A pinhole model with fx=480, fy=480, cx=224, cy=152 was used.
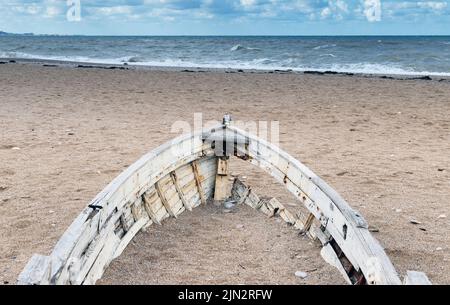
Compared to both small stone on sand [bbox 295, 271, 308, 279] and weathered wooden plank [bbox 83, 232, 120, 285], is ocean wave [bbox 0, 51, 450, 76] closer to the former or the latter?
small stone on sand [bbox 295, 271, 308, 279]

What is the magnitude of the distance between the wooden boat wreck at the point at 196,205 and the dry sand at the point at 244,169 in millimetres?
194

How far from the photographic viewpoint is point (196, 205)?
16.1ft

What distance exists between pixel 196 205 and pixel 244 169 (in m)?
1.85

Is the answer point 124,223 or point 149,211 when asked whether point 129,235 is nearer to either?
point 124,223

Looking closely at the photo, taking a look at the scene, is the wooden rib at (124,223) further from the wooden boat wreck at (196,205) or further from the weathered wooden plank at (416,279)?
the weathered wooden plank at (416,279)

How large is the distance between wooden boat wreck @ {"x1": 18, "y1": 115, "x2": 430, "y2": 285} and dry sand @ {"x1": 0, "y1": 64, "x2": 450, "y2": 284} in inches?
7.6

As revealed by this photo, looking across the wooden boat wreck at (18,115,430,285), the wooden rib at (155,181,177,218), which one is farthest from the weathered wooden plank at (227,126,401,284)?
the wooden rib at (155,181,177,218)

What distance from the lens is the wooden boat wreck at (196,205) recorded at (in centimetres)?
262

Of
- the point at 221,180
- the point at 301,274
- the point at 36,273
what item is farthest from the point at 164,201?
the point at 36,273

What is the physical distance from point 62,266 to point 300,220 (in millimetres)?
2506

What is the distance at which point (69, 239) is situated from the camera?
268 cm

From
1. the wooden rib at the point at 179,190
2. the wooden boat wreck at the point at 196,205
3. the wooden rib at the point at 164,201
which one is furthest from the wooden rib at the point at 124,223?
the wooden rib at the point at 179,190

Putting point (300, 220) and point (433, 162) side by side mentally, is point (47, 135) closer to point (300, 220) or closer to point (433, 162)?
point (300, 220)
